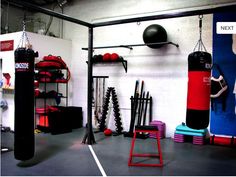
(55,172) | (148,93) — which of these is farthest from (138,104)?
(55,172)

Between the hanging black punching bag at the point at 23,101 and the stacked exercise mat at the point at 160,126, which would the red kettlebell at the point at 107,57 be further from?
the hanging black punching bag at the point at 23,101

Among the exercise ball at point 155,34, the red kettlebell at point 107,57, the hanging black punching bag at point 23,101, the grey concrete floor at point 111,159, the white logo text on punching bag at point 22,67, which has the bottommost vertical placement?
the grey concrete floor at point 111,159

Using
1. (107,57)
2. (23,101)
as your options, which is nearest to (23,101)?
(23,101)

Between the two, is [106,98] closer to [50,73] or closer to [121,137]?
[121,137]

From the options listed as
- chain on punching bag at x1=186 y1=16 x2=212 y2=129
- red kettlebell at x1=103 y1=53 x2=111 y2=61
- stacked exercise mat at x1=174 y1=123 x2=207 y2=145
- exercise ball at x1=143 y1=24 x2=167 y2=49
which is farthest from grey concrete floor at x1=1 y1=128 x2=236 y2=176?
exercise ball at x1=143 y1=24 x2=167 y2=49

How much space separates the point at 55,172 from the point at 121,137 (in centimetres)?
261

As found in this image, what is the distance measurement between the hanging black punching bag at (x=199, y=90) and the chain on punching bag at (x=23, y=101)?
2.37 metres

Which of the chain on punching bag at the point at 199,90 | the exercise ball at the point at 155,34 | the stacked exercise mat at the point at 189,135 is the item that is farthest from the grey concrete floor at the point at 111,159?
the exercise ball at the point at 155,34

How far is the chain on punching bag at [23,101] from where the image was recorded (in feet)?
11.5

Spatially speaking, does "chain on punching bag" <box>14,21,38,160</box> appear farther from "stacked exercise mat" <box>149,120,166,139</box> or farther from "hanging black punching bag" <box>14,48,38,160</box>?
"stacked exercise mat" <box>149,120,166,139</box>

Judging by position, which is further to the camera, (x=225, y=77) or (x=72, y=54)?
(x=72, y=54)

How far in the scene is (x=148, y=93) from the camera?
250 inches

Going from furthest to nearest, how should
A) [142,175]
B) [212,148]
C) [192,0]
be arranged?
[192,0]
[212,148]
[142,175]

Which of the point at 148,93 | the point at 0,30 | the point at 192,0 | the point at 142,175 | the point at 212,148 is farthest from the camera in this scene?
the point at 0,30
